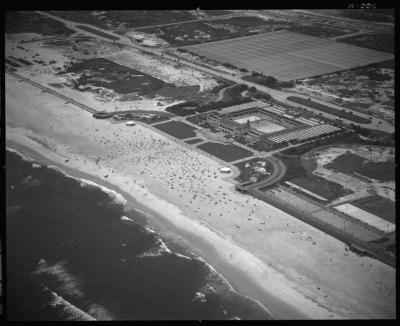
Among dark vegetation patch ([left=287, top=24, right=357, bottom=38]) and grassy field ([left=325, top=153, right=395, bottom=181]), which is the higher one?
dark vegetation patch ([left=287, top=24, right=357, bottom=38])

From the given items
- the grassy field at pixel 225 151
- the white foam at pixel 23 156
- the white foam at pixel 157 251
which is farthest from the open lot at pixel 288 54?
the white foam at pixel 157 251

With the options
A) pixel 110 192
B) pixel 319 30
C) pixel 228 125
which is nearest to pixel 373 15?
pixel 319 30

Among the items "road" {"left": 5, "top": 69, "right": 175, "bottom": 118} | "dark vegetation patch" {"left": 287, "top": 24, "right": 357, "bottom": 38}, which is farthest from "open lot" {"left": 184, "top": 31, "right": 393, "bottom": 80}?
"road" {"left": 5, "top": 69, "right": 175, "bottom": 118}

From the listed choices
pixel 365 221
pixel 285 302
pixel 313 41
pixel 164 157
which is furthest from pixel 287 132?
pixel 313 41

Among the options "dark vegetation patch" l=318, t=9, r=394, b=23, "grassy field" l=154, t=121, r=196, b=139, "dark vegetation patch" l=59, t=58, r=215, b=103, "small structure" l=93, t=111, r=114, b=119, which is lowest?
"grassy field" l=154, t=121, r=196, b=139

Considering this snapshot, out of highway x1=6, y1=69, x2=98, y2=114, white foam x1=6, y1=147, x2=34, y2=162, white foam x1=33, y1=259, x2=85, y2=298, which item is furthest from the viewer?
highway x1=6, y1=69, x2=98, y2=114

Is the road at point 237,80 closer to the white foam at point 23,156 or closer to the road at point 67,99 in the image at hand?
the road at point 67,99

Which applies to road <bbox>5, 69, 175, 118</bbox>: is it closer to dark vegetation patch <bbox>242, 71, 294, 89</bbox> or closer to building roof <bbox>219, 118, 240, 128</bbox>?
building roof <bbox>219, 118, 240, 128</bbox>

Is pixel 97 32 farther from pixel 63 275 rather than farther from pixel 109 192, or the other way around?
pixel 63 275

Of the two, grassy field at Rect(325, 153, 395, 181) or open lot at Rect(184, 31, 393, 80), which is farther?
open lot at Rect(184, 31, 393, 80)
